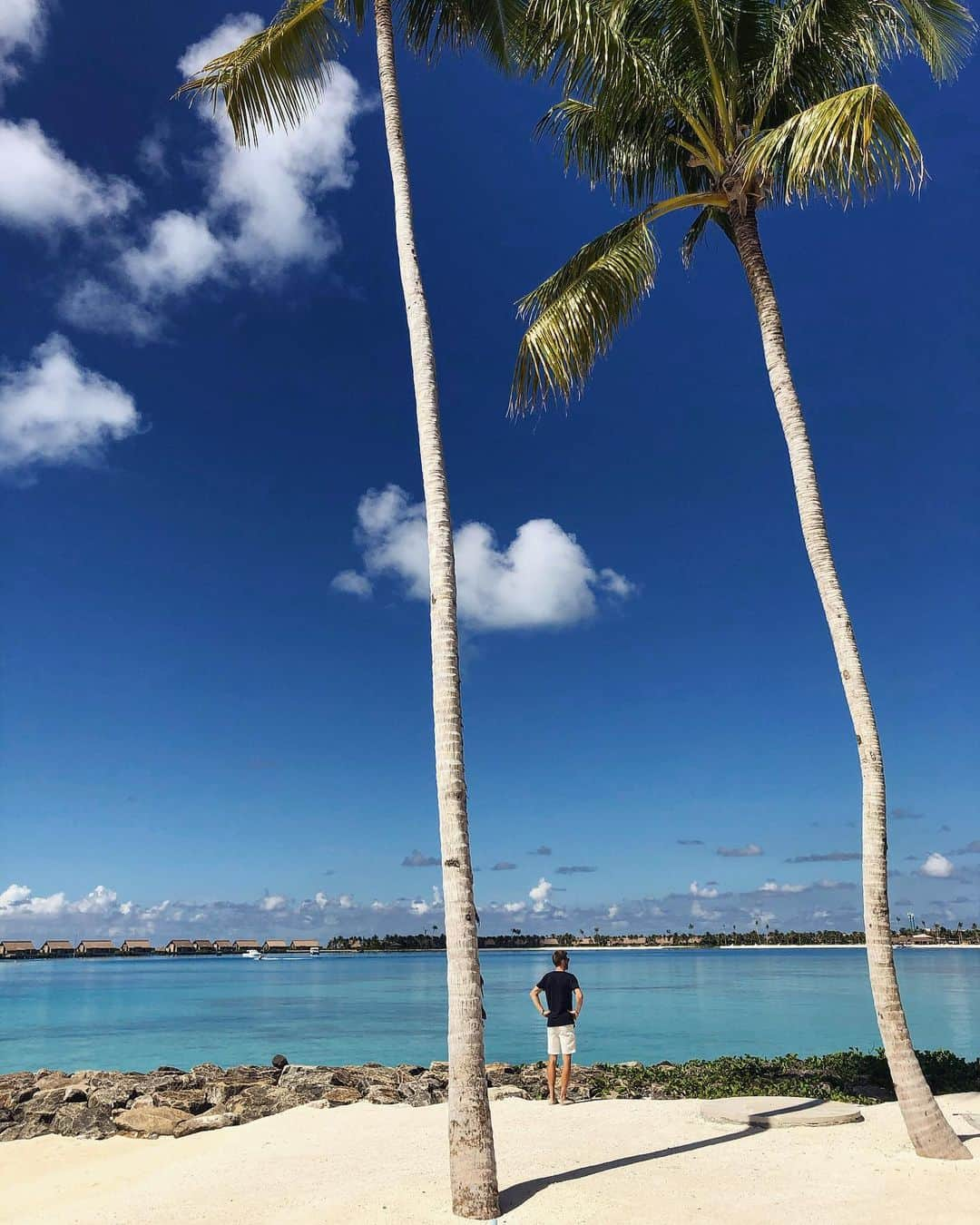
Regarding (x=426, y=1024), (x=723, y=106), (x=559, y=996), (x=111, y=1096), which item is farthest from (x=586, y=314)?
(x=426, y=1024)

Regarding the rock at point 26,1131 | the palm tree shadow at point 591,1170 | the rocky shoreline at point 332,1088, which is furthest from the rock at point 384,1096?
the palm tree shadow at point 591,1170

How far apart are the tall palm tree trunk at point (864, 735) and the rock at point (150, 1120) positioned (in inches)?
316

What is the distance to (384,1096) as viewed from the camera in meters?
12.2

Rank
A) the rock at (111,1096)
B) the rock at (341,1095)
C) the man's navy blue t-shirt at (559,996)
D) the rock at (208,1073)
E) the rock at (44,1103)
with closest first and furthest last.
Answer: the man's navy blue t-shirt at (559,996) < the rock at (44,1103) < the rock at (341,1095) < the rock at (111,1096) < the rock at (208,1073)

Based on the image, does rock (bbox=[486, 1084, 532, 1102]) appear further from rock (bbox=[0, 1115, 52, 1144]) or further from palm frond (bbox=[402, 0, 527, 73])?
palm frond (bbox=[402, 0, 527, 73])

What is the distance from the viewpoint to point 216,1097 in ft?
41.6

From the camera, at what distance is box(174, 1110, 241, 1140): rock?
412 inches

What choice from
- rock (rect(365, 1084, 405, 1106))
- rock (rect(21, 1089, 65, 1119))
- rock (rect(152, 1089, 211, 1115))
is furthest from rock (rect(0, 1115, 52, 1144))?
rock (rect(365, 1084, 405, 1106))

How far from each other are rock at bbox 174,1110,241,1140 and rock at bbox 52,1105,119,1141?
2.67 ft

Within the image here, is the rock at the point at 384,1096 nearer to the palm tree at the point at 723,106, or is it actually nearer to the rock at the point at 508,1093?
the rock at the point at 508,1093

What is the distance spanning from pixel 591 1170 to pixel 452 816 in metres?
3.30

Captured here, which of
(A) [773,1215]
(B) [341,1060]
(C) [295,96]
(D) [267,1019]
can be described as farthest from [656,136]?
(D) [267,1019]

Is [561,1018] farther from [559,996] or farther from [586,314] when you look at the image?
[586,314]

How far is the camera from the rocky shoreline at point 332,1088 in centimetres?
1089
